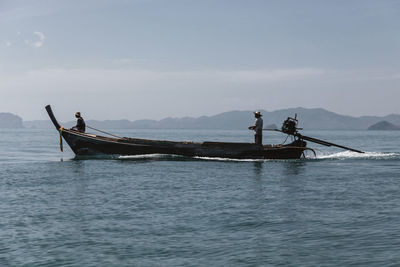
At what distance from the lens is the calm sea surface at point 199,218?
1020 centimetres

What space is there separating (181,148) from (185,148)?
269 mm

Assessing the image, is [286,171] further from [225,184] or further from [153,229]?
[153,229]

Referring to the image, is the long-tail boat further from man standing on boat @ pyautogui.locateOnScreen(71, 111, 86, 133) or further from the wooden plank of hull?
man standing on boat @ pyautogui.locateOnScreen(71, 111, 86, 133)

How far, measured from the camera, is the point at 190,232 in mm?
12203

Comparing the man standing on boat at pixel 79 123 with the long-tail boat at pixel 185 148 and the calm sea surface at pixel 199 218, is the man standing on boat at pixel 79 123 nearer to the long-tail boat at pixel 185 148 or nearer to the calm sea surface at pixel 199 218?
the long-tail boat at pixel 185 148

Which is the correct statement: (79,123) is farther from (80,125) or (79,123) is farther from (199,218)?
(199,218)

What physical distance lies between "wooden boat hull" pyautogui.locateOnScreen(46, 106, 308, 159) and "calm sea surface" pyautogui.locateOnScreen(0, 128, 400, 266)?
4766 millimetres

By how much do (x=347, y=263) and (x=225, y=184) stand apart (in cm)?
1154

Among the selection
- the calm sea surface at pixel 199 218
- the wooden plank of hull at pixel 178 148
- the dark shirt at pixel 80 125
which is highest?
the dark shirt at pixel 80 125

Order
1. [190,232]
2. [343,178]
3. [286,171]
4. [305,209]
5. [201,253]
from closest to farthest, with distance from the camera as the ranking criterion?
[201,253], [190,232], [305,209], [343,178], [286,171]

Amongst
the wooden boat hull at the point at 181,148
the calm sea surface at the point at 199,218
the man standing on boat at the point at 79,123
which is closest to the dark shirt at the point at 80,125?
the man standing on boat at the point at 79,123

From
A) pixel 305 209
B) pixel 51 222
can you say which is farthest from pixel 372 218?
pixel 51 222

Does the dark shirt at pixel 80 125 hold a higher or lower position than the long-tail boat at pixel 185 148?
higher

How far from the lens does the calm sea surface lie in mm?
10195
